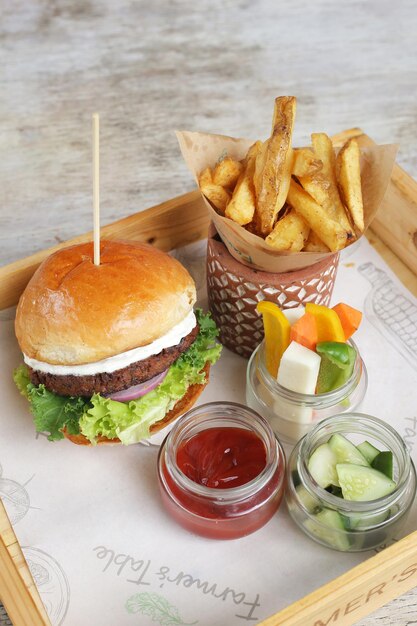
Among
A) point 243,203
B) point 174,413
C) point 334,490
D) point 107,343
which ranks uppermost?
point 243,203

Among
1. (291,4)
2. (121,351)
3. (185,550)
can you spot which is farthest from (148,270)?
(291,4)

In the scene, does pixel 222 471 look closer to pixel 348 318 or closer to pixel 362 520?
pixel 362 520

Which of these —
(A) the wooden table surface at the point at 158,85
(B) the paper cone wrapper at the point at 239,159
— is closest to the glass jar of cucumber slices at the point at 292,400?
(B) the paper cone wrapper at the point at 239,159

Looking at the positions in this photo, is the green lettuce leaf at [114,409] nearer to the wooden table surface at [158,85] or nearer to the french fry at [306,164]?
the french fry at [306,164]

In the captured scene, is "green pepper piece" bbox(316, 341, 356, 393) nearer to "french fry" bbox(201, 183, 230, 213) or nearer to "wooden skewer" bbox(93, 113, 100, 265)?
"french fry" bbox(201, 183, 230, 213)

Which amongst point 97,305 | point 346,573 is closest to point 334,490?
point 346,573

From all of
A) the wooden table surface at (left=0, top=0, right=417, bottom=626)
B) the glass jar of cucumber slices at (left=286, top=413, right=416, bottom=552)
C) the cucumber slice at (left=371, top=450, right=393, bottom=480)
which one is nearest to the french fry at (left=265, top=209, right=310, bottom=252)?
the glass jar of cucumber slices at (left=286, top=413, right=416, bottom=552)

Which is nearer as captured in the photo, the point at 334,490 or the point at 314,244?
the point at 334,490
